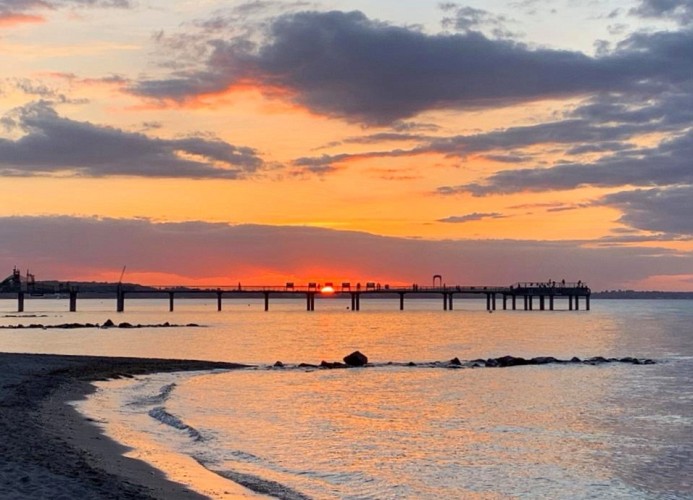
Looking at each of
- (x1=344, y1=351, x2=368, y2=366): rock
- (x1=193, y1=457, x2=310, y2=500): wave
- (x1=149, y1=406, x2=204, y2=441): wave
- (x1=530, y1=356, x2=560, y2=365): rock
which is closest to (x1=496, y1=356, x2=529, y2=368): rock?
(x1=530, y1=356, x2=560, y2=365): rock

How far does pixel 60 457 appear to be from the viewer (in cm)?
1806

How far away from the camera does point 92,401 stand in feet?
107

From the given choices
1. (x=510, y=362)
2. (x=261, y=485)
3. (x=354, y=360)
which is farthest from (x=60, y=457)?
(x=510, y=362)

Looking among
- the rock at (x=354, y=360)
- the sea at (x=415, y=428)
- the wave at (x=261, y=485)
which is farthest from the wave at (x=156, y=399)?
the rock at (x=354, y=360)

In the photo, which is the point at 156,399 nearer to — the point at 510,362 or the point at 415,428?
the point at 415,428

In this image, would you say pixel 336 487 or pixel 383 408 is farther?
pixel 383 408

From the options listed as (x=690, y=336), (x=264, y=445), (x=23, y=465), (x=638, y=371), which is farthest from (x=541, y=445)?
(x=690, y=336)

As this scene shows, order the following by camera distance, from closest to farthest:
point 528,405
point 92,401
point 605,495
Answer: point 605,495, point 92,401, point 528,405

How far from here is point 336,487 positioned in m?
18.9

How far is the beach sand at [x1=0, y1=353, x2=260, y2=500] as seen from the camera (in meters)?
15.1

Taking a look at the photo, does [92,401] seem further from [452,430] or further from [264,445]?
[452,430]

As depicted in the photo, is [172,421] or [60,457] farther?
[172,421]

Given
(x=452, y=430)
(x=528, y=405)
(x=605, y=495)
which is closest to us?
(x=605, y=495)

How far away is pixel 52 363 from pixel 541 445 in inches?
1252
